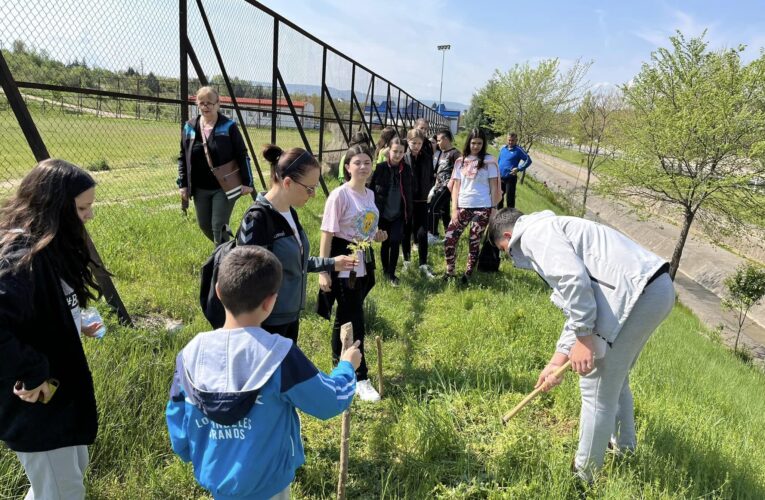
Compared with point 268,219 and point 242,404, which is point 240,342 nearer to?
point 242,404

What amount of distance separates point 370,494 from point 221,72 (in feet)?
17.9

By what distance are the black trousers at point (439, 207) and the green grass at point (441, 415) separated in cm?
237

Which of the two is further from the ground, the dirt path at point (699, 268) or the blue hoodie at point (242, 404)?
the blue hoodie at point (242, 404)

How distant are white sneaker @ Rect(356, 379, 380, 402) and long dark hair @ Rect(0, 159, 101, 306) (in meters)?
2.01

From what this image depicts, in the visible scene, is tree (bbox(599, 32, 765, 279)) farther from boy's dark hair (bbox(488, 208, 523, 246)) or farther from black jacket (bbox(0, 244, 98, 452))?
black jacket (bbox(0, 244, 98, 452))

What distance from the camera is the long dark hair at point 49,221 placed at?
4.83 ft

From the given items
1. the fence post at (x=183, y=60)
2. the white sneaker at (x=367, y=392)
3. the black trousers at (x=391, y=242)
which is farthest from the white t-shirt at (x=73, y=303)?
the fence post at (x=183, y=60)

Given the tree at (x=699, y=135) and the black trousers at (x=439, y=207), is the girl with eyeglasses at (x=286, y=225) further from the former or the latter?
the tree at (x=699, y=135)

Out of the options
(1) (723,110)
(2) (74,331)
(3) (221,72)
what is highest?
(1) (723,110)

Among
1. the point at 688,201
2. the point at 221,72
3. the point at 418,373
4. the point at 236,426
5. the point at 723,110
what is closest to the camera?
the point at 236,426

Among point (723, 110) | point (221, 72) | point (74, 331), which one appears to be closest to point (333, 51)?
point (221, 72)

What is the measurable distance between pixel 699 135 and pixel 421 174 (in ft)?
34.1

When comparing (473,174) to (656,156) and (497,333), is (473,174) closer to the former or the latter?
(497,333)

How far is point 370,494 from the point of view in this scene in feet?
7.70
